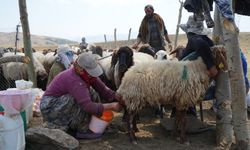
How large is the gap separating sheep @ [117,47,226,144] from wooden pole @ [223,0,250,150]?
1.84 ft

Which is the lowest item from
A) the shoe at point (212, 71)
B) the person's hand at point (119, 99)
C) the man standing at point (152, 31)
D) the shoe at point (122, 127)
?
the shoe at point (122, 127)

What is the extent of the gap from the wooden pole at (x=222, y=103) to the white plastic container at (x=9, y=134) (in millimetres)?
3069

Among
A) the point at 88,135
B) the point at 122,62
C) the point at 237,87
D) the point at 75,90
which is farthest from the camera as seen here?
the point at 122,62

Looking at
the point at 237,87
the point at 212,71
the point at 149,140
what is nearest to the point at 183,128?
the point at 149,140

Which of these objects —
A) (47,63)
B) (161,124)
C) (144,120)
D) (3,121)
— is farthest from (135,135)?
(47,63)

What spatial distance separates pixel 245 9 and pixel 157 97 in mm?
2388

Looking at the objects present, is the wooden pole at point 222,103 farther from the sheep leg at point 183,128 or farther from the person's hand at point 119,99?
the person's hand at point 119,99

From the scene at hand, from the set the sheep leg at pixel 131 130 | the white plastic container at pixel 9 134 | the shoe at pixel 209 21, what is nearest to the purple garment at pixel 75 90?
the sheep leg at pixel 131 130

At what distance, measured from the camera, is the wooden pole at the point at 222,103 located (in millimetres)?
6113

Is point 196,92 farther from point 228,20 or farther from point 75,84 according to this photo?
point 75,84

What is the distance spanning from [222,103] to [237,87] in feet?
2.52

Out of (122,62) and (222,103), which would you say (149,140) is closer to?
(222,103)

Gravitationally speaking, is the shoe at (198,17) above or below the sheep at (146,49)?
above

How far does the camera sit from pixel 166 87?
6.11 m
